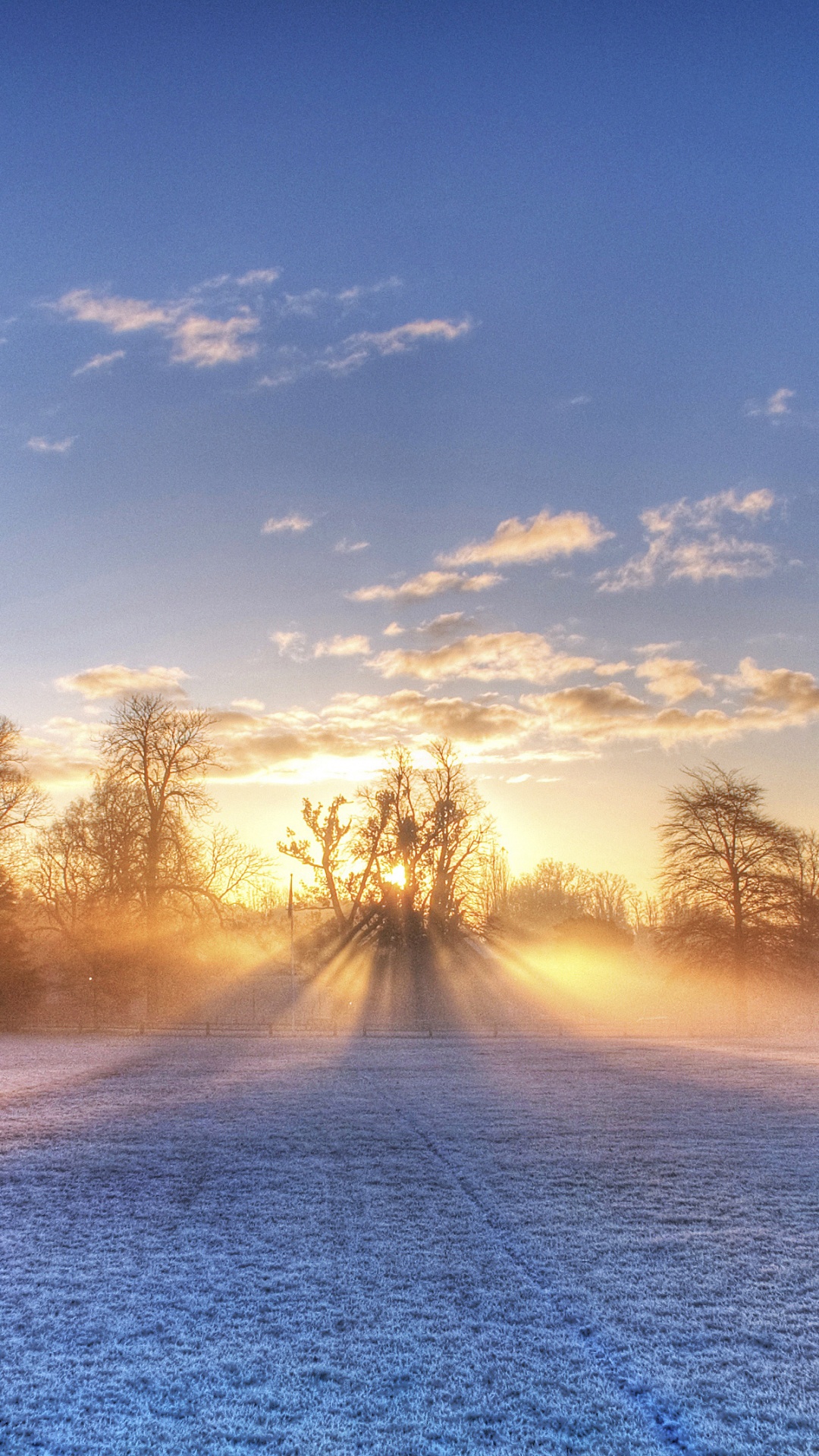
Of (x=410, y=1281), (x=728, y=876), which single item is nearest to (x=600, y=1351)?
(x=410, y=1281)

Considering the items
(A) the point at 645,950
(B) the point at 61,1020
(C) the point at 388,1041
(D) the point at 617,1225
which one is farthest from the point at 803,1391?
(A) the point at 645,950

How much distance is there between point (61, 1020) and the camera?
159 feet

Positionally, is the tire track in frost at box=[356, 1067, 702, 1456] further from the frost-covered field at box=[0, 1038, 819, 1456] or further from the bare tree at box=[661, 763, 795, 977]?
the bare tree at box=[661, 763, 795, 977]

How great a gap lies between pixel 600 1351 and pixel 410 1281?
210cm

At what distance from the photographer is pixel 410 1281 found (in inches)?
330

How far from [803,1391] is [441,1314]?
2.59 metres

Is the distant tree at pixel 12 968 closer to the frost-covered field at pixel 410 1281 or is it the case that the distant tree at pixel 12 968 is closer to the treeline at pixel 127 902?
the treeline at pixel 127 902

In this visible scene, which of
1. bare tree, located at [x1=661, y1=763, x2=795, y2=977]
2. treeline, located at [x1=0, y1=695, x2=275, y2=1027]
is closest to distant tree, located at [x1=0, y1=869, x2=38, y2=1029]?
treeline, located at [x1=0, y1=695, x2=275, y2=1027]

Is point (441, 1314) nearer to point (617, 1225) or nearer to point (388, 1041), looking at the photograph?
point (617, 1225)

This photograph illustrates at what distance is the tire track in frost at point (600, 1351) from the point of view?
565 cm

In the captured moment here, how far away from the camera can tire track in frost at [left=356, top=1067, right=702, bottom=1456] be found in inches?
223

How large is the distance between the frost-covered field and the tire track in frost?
0.02 m

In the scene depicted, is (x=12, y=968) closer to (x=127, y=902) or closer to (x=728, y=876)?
(x=127, y=902)

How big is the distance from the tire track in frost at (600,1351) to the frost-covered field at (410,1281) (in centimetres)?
2
